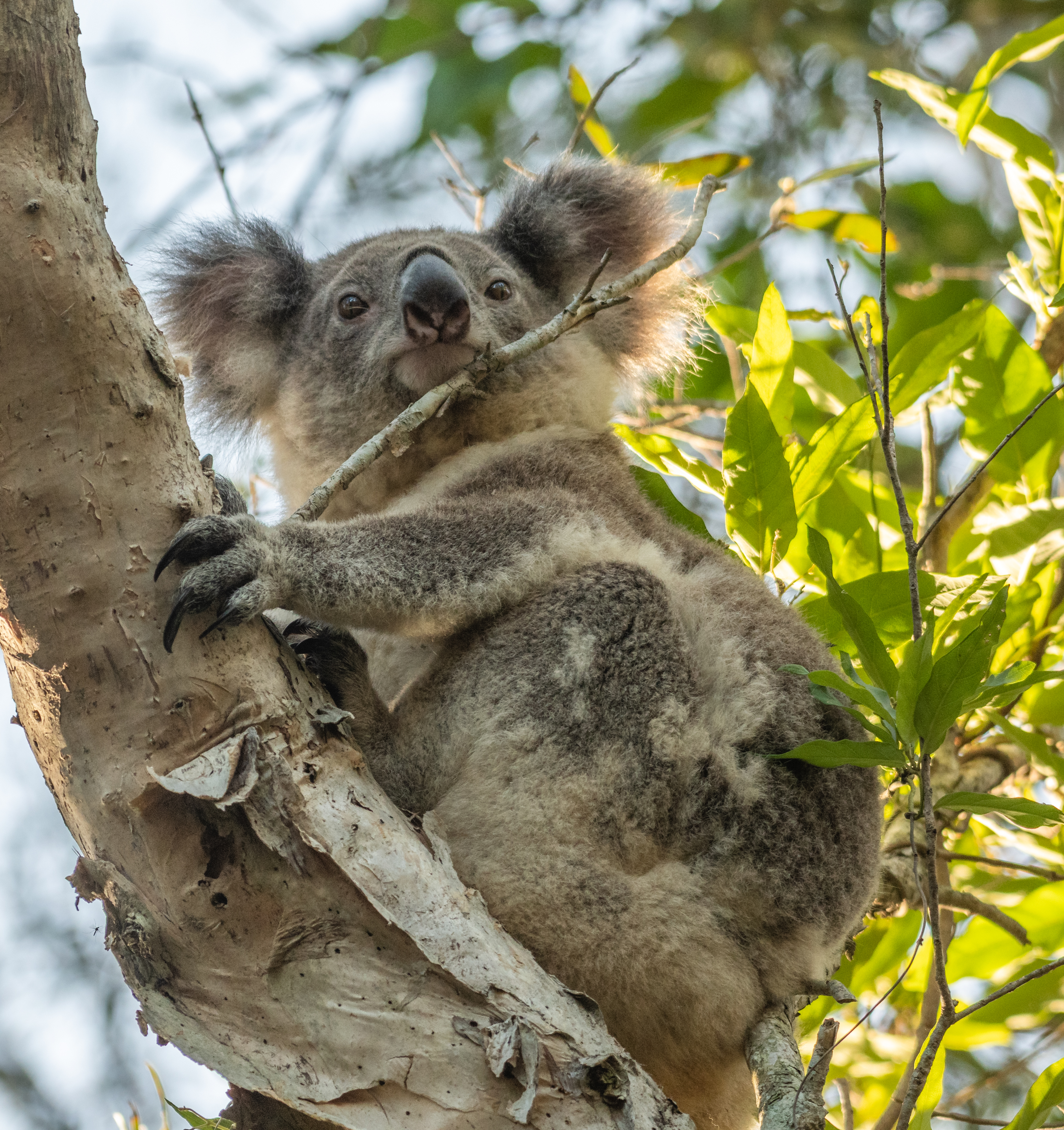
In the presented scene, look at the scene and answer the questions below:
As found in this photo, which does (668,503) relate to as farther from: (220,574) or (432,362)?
(220,574)

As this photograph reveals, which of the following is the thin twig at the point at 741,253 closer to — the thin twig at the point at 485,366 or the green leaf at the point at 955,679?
the thin twig at the point at 485,366

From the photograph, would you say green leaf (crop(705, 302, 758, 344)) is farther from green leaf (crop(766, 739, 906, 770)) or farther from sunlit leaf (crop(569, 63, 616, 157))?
green leaf (crop(766, 739, 906, 770))

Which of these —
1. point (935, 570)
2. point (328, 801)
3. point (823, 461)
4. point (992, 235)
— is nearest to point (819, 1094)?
point (328, 801)

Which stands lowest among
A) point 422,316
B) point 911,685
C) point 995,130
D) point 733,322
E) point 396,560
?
point 911,685

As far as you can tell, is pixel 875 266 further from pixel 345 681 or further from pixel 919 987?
pixel 345 681

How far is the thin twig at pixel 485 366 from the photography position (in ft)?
7.77

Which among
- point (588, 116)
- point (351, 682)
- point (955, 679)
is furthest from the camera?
point (588, 116)

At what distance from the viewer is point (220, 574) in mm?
1961

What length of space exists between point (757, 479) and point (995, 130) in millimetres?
1402

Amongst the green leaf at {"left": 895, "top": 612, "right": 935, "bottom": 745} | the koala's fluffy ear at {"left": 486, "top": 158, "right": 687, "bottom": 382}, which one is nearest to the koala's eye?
the koala's fluffy ear at {"left": 486, "top": 158, "right": 687, "bottom": 382}

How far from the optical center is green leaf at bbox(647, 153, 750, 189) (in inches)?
155

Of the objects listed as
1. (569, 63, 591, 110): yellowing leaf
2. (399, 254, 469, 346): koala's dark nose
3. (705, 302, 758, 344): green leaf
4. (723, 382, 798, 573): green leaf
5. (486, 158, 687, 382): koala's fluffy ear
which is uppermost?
(569, 63, 591, 110): yellowing leaf

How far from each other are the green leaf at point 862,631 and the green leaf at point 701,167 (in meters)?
2.14

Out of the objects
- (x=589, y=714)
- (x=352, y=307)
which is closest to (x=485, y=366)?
(x=589, y=714)
